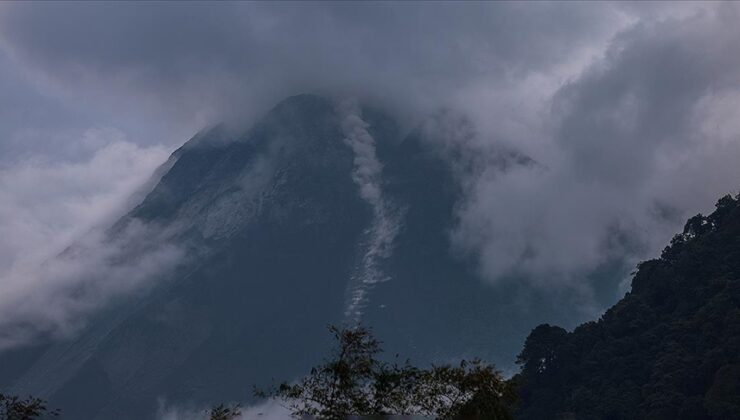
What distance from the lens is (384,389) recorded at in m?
52.8

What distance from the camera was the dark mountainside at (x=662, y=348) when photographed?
109438 millimetres

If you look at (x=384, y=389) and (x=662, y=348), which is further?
(x=662, y=348)

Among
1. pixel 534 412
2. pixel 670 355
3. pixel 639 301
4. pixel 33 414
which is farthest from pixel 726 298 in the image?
pixel 33 414

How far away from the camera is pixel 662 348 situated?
122188 mm

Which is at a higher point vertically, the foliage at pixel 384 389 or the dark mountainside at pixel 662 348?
the dark mountainside at pixel 662 348

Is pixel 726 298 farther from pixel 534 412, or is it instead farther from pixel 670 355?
pixel 534 412

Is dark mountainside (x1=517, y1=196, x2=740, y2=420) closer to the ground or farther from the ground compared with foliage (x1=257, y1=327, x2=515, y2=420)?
farther from the ground

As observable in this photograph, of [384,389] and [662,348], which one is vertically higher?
[662,348]

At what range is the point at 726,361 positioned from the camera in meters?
109

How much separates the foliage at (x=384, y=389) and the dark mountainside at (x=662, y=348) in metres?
57.8

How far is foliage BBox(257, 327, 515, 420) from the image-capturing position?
5109cm

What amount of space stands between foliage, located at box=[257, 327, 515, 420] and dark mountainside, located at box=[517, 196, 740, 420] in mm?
Answer: 57761

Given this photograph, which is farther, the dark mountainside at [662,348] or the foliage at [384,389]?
the dark mountainside at [662,348]

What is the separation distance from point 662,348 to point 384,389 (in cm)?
7830
